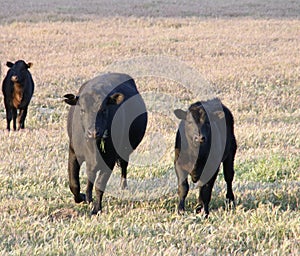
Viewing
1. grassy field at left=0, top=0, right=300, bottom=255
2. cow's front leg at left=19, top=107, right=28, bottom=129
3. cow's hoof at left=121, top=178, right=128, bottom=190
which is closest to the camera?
grassy field at left=0, top=0, right=300, bottom=255

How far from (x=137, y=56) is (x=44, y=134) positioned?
11.5 meters

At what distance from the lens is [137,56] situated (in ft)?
74.1

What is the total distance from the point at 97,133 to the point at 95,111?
32cm

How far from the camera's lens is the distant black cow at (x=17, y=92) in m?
12.8

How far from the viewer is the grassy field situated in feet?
19.8

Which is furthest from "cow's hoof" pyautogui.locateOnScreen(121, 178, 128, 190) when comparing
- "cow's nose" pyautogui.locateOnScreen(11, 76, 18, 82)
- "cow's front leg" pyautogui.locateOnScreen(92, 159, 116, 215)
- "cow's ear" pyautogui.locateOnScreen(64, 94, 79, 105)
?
"cow's nose" pyautogui.locateOnScreen(11, 76, 18, 82)

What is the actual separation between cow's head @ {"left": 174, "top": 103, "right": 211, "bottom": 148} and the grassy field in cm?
77

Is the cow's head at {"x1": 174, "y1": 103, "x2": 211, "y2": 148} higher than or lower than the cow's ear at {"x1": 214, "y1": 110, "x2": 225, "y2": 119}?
lower

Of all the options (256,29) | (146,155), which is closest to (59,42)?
(256,29)

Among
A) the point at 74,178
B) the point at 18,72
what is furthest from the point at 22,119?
the point at 74,178

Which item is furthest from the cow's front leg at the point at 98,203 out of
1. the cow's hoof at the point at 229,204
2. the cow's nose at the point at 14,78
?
the cow's nose at the point at 14,78

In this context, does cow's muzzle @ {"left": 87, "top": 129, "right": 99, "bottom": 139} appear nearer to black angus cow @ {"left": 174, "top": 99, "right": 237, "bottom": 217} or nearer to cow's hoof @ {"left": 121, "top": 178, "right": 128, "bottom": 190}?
black angus cow @ {"left": 174, "top": 99, "right": 237, "bottom": 217}

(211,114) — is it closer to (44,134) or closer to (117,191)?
(117,191)

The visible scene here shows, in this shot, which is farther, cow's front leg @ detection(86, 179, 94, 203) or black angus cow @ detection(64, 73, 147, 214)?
cow's front leg @ detection(86, 179, 94, 203)
